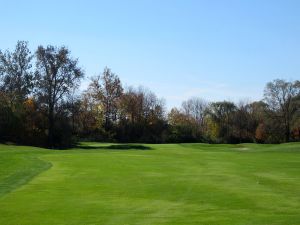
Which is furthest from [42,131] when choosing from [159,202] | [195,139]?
[159,202]

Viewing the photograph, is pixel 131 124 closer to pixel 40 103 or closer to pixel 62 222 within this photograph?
pixel 40 103

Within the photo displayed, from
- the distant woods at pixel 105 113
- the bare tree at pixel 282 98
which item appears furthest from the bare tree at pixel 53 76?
the bare tree at pixel 282 98

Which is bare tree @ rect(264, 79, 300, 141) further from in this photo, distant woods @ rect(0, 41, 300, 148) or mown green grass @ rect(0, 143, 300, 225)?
mown green grass @ rect(0, 143, 300, 225)

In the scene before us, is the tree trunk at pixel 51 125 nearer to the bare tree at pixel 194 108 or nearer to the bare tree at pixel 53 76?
the bare tree at pixel 53 76

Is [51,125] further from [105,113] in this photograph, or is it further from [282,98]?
[282,98]

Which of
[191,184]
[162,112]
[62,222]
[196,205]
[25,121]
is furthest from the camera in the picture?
[162,112]

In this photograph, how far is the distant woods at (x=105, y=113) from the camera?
67.1 metres

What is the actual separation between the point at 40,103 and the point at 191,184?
57.0m

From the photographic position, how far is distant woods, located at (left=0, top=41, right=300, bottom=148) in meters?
67.1

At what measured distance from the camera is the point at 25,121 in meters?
67.3

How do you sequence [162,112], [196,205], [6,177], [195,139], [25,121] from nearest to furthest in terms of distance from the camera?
1. [196,205]
2. [6,177]
3. [25,121]
4. [195,139]
5. [162,112]

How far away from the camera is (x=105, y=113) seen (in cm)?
8894

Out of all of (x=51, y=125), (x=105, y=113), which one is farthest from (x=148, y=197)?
(x=105, y=113)

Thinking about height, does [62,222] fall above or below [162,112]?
below
